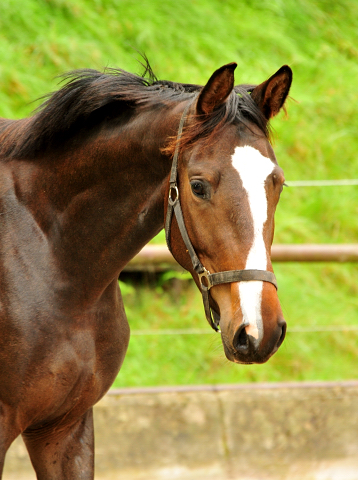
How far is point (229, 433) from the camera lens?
3.51 metres

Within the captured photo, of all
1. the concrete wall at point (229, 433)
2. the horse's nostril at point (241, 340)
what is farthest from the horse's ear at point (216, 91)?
the concrete wall at point (229, 433)

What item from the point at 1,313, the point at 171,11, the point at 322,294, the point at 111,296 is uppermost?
the point at 1,313

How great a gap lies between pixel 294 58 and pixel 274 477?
414cm

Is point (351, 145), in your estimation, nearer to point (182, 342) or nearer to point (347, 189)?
point (347, 189)

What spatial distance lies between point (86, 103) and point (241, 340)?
0.99 meters

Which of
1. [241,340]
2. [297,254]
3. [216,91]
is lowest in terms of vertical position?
[297,254]

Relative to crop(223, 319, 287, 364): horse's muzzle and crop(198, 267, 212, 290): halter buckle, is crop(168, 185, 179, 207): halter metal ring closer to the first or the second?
crop(198, 267, 212, 290): halter buckle

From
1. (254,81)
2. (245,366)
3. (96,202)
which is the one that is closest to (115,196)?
(96,202)

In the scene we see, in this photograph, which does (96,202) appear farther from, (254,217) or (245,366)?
(245,366)

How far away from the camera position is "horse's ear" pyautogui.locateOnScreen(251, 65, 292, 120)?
1874 mm

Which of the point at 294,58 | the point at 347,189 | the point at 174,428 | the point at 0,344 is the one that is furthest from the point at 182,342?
the point at 294,58

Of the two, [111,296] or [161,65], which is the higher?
[111,296]

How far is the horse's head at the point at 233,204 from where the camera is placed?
164cm

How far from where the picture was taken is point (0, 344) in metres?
1.96
